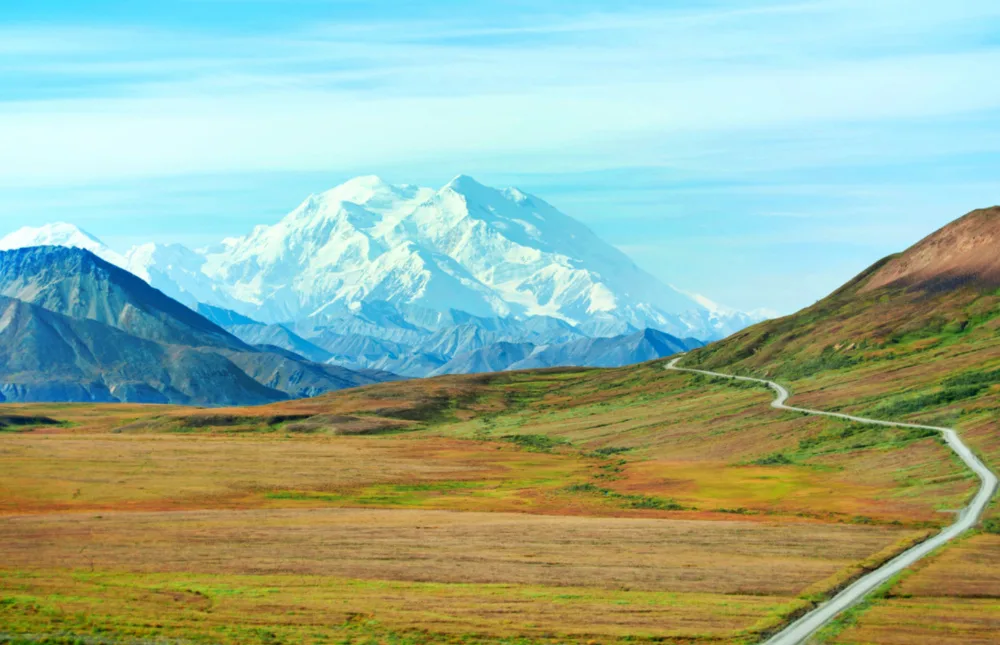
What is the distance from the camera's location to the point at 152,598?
2160 inches

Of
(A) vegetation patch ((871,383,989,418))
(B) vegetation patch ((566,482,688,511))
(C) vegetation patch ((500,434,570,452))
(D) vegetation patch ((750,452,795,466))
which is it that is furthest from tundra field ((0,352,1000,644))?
(C) vegetation patch ((500,434,570,452))

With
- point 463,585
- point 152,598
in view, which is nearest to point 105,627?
point 152,598

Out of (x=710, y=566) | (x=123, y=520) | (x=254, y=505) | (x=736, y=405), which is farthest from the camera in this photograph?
(x=736, y=405)

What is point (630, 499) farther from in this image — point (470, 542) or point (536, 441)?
point (536, 441)

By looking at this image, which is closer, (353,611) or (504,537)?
(353,611)

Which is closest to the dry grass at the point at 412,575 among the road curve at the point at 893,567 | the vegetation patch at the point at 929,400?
the road curve at the point at 893,567

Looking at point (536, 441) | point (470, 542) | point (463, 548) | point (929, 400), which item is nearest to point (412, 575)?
point (463, 548)

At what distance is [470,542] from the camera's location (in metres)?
72.8

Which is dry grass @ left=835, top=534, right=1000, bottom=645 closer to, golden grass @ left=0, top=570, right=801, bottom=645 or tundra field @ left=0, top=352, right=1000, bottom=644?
tundra field @ left=0, top=352, right=1000, bottom=644

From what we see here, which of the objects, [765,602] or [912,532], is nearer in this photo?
[765,602]

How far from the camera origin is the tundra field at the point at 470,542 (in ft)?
167

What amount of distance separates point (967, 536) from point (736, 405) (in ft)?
360

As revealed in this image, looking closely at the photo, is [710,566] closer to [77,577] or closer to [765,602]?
[765,602]

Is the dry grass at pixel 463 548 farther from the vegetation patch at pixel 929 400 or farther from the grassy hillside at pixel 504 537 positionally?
the vegetation patch at pixel 929 400
